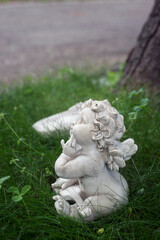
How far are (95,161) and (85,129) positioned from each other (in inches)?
8.9

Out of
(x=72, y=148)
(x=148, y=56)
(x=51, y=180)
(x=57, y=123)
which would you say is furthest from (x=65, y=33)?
(x=72, y=148)

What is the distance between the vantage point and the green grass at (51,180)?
2.01 m

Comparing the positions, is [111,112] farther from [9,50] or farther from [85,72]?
[9,50]

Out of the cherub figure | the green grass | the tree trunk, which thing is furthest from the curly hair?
the tree trunk

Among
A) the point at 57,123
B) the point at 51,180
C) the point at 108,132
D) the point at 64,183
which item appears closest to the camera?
the point at 108,132

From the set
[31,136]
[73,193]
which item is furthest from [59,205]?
[31,136]

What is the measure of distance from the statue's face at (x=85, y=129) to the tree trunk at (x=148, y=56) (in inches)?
94.8

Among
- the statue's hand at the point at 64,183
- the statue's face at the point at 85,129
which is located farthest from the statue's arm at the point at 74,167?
the statue's hand at the point at 64,183

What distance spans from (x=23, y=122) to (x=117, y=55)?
431cm

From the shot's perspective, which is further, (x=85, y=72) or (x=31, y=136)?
(x=85, y=72)

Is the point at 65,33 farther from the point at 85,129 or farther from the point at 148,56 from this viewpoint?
the point at 85,129

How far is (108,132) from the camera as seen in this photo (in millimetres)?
1911

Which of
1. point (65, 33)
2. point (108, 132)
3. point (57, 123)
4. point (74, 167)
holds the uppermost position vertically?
point (108, 132)

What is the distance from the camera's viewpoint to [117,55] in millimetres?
6969
